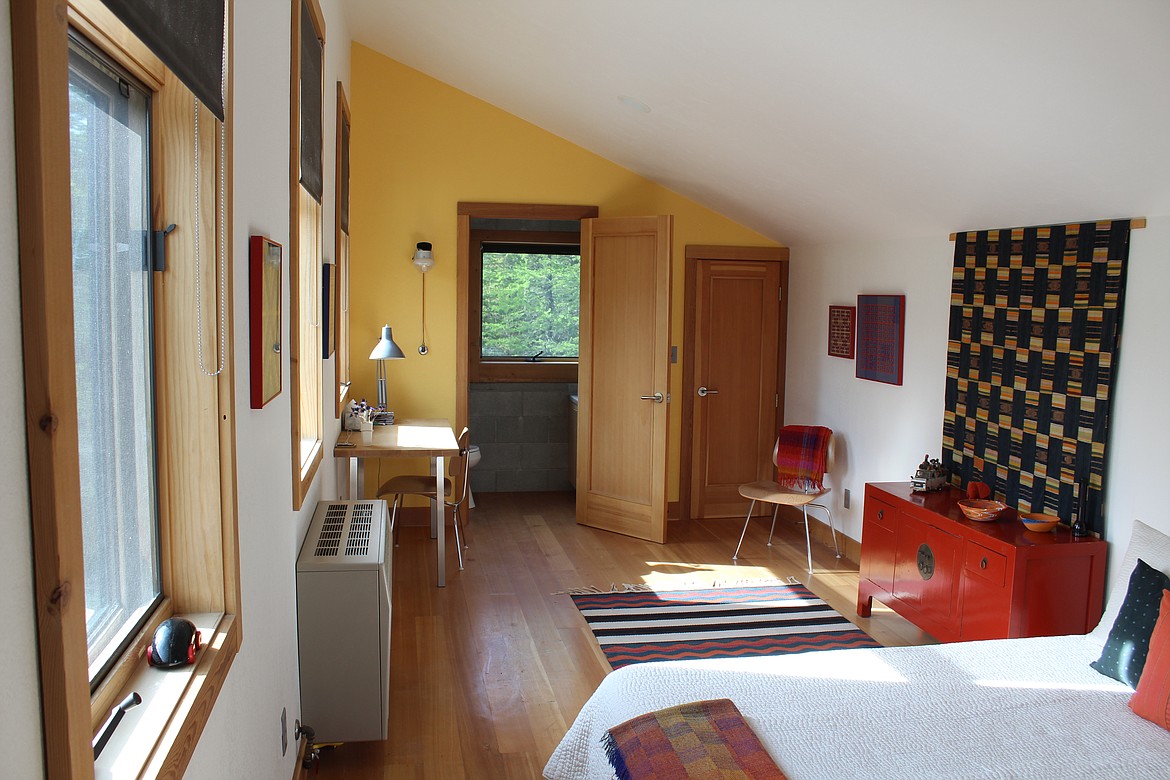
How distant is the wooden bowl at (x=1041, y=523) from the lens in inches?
150

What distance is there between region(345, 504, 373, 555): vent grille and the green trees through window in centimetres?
393

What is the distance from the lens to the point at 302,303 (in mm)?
3910

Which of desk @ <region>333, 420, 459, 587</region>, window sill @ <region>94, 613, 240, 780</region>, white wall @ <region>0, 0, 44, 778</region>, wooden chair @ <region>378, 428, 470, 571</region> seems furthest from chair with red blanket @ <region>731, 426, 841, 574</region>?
white wall @ <region>0, 0, 44, 778</region>

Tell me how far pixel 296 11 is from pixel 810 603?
3.82 meters

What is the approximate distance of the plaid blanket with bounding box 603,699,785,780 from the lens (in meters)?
2.35

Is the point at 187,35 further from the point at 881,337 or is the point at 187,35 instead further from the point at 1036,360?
the point at 881,337

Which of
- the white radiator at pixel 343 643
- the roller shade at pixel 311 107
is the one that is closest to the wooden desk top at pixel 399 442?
the roller shade at pixel 311 107

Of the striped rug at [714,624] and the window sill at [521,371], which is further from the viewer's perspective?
the window sill at [521,371]

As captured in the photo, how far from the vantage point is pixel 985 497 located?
4.36m

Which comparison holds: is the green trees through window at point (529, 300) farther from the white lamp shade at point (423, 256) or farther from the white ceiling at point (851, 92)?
the white ceiling at point (851, 92)

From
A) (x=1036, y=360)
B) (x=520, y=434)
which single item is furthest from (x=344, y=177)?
(x=1036, y=360)

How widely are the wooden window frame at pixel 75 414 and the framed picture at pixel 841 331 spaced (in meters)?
4.57

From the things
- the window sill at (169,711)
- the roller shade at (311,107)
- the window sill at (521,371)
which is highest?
the roller shade at (311,107)

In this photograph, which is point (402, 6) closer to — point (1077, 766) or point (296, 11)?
point (296, 11)
